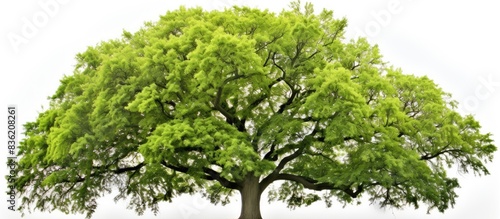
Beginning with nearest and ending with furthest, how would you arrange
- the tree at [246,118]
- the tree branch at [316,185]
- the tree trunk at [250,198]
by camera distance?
the tree at [246,118], the tree branch at [316,185], the tree trunk at [250,198]

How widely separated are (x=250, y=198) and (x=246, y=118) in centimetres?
265

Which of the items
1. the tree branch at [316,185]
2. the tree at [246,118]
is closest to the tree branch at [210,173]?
the tree at [246,118]

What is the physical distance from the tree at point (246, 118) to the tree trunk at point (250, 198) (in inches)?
1.8

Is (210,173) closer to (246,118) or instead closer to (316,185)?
(246,118)

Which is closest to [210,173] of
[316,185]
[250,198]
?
[250,198]

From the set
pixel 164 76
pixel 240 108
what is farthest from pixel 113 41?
pixel 240 108

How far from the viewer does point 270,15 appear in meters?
20.5

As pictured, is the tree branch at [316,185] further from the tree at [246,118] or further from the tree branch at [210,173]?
the tree branch at [210,173]

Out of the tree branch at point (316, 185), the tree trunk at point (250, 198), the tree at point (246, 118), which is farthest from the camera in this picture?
the tree trunk at point (250, 198)

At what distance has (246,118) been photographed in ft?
71.8

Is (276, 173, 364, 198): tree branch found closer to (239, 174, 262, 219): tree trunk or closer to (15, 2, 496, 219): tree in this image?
(15, 2, 496, 219): tree

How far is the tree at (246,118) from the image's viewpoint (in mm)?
18844

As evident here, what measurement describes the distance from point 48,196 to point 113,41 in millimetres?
5820

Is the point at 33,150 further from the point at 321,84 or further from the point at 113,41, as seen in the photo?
the point at 321,84
